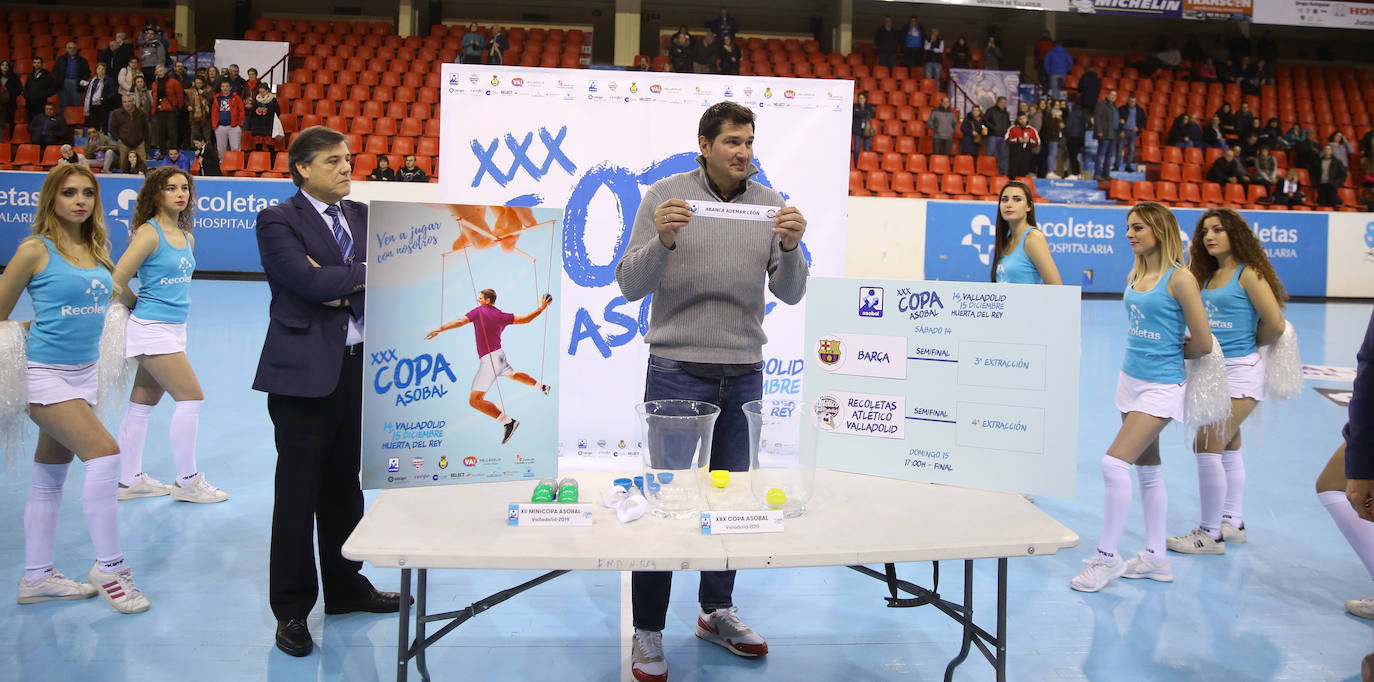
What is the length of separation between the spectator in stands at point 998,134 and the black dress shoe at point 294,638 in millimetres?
14016

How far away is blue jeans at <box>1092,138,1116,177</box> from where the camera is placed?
15430 millimetres

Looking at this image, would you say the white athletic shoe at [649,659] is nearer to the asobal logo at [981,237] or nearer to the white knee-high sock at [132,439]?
the white knee-high sock at [132,439]

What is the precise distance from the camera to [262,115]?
13.8 metres

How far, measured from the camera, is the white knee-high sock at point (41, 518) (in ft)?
10.3

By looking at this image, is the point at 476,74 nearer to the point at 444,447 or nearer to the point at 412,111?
the point at 444,447

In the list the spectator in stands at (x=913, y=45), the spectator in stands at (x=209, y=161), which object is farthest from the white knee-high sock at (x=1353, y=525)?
the spectator in stands at (x=913, y=45)

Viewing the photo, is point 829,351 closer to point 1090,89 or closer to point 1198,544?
point 1198,544

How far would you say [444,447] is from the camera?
2.19 metres

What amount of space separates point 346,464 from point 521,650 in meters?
0.84

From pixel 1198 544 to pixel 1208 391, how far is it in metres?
0.76

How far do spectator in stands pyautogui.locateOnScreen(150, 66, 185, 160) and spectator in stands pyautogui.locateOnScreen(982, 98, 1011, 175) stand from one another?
12594mm

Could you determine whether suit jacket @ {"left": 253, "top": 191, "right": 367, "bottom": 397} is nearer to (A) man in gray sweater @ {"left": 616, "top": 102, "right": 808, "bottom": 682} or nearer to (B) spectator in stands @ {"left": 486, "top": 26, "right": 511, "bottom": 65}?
(A) man in gray sweater @ {"left": 616, "top": 102, "right": 808, "bottom": 682}

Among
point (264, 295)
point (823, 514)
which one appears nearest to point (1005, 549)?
point (823, 514)

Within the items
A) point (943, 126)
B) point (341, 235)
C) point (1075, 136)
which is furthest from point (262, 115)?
point (1075, 136)
